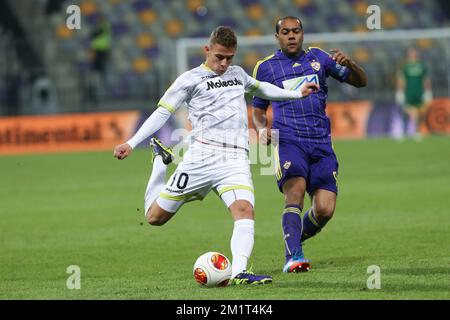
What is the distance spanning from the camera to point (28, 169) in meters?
22.6

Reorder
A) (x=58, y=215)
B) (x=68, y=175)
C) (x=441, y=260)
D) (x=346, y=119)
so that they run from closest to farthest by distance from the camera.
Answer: (x=441, y=260)
(x=58, y=215)
(x=68, y=175)
(x=346, y=119)

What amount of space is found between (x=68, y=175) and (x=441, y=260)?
40.9 feet

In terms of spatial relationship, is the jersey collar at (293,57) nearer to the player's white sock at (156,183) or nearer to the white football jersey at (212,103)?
the white football jersey at (212,103)

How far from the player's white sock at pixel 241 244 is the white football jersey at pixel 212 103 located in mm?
715

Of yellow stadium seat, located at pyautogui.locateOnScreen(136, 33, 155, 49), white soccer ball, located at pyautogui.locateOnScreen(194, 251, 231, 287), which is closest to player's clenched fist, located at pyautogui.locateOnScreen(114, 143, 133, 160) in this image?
white soccer ball, located at pyautogui.locateOnScreen(194, 251, 231, 287)

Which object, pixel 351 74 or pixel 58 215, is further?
pixel 58 215

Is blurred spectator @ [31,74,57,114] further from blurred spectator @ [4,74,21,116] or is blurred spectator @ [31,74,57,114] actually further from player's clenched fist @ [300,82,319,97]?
player's clenched fist @ [300,82,319,97]

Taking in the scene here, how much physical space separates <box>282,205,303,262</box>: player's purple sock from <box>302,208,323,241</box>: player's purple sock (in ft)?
1.21

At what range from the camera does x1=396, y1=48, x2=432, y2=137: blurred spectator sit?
89.0 ft

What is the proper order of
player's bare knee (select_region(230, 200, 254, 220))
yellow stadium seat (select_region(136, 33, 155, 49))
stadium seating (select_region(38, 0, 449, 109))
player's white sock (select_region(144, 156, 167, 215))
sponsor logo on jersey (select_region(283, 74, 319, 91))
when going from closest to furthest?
player's bare knee (select_region(230, 200, 254, 220)), player's white sock (select_region(144, 156, 167, 215)), sponsor logo on jersey (select_region(283, 74, 319, 91)), stadium seating (select_region(38, 0, 449, 109)), yellow stadium seat (select_region(136, 33, 155, 49))

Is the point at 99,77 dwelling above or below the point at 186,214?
above
